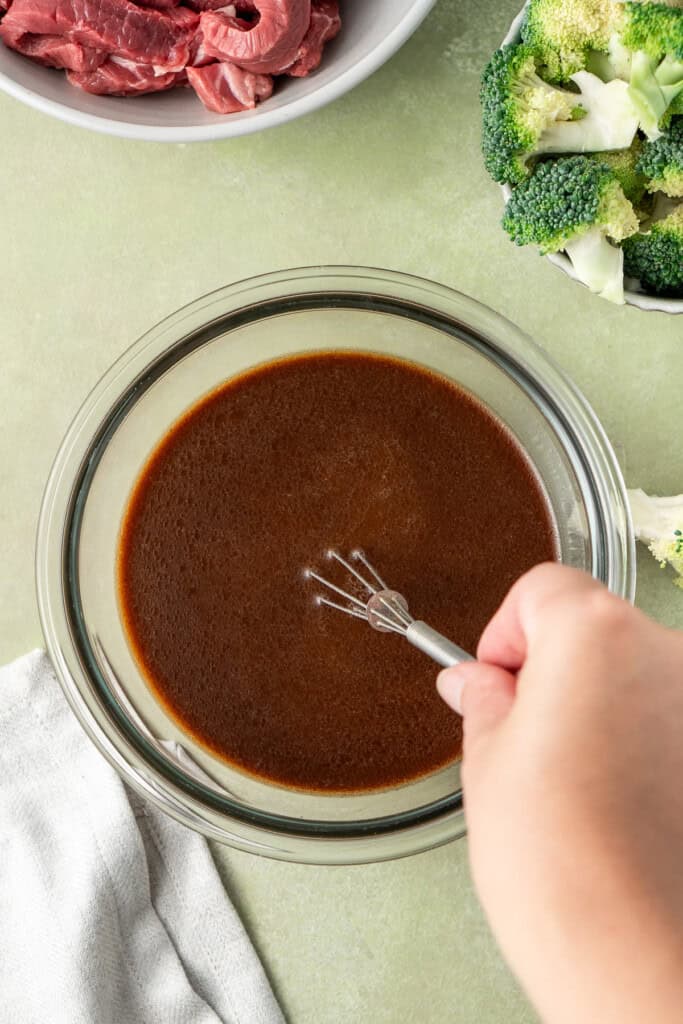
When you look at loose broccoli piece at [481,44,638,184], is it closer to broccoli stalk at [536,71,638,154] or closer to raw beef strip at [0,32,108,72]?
broccoli stalk at [536,71,638,154]

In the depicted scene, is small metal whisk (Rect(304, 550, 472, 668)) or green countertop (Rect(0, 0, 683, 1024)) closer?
small metal whisk (Rect(304, 550, 472, 668))

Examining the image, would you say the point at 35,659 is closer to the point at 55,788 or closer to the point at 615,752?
the point at 55,788

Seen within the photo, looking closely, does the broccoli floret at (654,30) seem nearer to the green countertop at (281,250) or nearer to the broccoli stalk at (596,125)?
the broccoli stalk at (596,125)

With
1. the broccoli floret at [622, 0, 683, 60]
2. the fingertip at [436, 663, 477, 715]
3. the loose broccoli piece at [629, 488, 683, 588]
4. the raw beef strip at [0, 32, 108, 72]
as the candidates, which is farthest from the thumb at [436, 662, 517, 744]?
the raw beef strip at [0, 32, 108, 72]

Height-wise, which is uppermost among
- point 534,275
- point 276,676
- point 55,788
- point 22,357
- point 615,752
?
point 22,357

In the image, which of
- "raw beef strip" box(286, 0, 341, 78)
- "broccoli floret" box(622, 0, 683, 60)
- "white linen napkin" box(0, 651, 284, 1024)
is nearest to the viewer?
"broccoli floret" box(622, 0, 683, 60)

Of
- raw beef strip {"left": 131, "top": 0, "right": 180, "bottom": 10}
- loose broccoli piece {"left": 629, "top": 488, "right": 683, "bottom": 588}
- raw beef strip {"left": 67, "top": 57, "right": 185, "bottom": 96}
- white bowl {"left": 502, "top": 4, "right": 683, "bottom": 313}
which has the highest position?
raw beef strip {"left": 131, "top": 0, "right": 180, "bottom": 10}

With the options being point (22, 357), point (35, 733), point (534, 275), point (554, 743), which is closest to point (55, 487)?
point (22, 357)

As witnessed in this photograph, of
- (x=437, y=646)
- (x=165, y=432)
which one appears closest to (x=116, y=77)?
(x=165, y=432)
